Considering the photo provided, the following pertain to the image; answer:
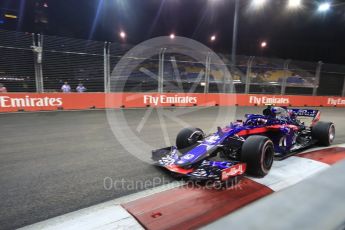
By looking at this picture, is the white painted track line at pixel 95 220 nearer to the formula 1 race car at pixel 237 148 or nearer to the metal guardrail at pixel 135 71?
the formula 1 race car at pixel 237 148

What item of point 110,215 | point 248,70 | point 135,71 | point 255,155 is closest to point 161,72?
point 135,71

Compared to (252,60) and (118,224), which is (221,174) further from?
(252,60)

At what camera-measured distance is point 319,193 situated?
0.87 m

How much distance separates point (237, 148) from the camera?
3.94 m

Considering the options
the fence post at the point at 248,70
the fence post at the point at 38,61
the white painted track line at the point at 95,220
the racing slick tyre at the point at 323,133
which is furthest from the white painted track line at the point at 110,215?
the fence post at the point at 248,70

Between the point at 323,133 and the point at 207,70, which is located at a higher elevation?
the point at 207,70

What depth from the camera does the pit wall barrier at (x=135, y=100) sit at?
10461 mm

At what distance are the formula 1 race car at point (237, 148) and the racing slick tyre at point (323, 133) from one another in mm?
18

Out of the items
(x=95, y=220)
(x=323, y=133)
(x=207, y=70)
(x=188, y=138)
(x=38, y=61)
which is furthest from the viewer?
(x=207, y=70)

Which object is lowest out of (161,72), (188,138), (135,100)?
(188,138)

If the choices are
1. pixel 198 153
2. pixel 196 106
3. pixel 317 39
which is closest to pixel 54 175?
pixel 198 153

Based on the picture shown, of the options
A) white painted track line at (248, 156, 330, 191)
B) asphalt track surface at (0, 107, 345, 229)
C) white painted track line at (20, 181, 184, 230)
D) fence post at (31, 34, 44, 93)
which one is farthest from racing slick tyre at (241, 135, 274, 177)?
fence post at (31, 34, 44, 93)

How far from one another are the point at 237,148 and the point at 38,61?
1007cm

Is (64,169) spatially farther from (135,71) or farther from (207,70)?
(207,70)
